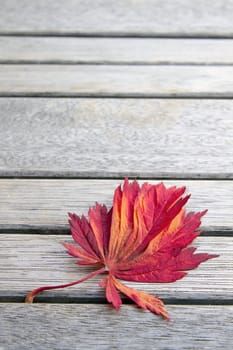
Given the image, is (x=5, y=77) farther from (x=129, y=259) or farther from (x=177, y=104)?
(x=129, y=259)

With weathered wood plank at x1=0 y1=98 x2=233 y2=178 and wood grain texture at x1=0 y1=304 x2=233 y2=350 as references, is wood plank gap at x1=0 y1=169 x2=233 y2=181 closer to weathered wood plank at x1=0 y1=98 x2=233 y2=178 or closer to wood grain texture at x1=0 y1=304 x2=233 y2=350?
weathered wood plank at x1=0 y1=98 x2=233 y2=178

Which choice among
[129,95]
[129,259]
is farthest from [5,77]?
[129,259]

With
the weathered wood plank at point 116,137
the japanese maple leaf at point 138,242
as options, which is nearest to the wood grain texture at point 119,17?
the weathered wood plank at point 116,137

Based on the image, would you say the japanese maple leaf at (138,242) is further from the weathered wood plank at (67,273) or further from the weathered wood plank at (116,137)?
the weathered wood plank at (116,137)

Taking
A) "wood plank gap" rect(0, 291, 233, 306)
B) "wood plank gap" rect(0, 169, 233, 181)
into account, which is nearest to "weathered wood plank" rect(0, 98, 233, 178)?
"wood plank gap" rect(0, 169, 233, 181)

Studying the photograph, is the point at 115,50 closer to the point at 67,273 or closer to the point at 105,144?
the point at 105,144

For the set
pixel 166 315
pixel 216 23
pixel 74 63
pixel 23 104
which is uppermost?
pixel 216 23

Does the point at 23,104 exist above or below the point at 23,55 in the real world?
below
